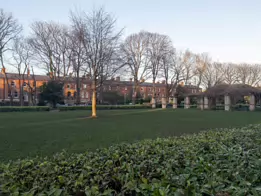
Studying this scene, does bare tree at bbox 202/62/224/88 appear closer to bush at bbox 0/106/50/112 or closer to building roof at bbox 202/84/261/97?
building roof at bbox 202/84/261/97

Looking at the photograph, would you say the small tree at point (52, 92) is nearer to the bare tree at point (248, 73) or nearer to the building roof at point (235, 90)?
the building roof at point (235, 90)

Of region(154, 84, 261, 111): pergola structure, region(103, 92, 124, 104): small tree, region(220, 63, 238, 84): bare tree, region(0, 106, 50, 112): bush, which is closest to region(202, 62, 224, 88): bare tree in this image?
region(220, 63, 238, 84): bare tree

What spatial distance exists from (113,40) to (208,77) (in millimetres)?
34222

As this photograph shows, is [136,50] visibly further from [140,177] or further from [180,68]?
[140,177]

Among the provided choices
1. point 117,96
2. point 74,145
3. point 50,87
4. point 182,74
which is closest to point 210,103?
point 182,74

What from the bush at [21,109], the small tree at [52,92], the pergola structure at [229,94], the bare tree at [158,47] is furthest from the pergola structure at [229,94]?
the bush at [21,109]

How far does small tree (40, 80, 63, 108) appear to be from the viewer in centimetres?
3388

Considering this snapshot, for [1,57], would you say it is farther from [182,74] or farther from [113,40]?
[182,74]

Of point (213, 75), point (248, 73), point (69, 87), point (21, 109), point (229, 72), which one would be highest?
point (229, 72)

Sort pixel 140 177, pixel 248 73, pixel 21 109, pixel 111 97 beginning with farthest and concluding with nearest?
1. pixel 111 97
2. pixel 248 73
3. pixel 21 109
4. pixel 140 177

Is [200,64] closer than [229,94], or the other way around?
[229,94]

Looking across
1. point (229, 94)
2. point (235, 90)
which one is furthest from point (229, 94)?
point (235, 90)

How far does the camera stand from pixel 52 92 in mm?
33844

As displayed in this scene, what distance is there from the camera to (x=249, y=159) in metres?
2.62
